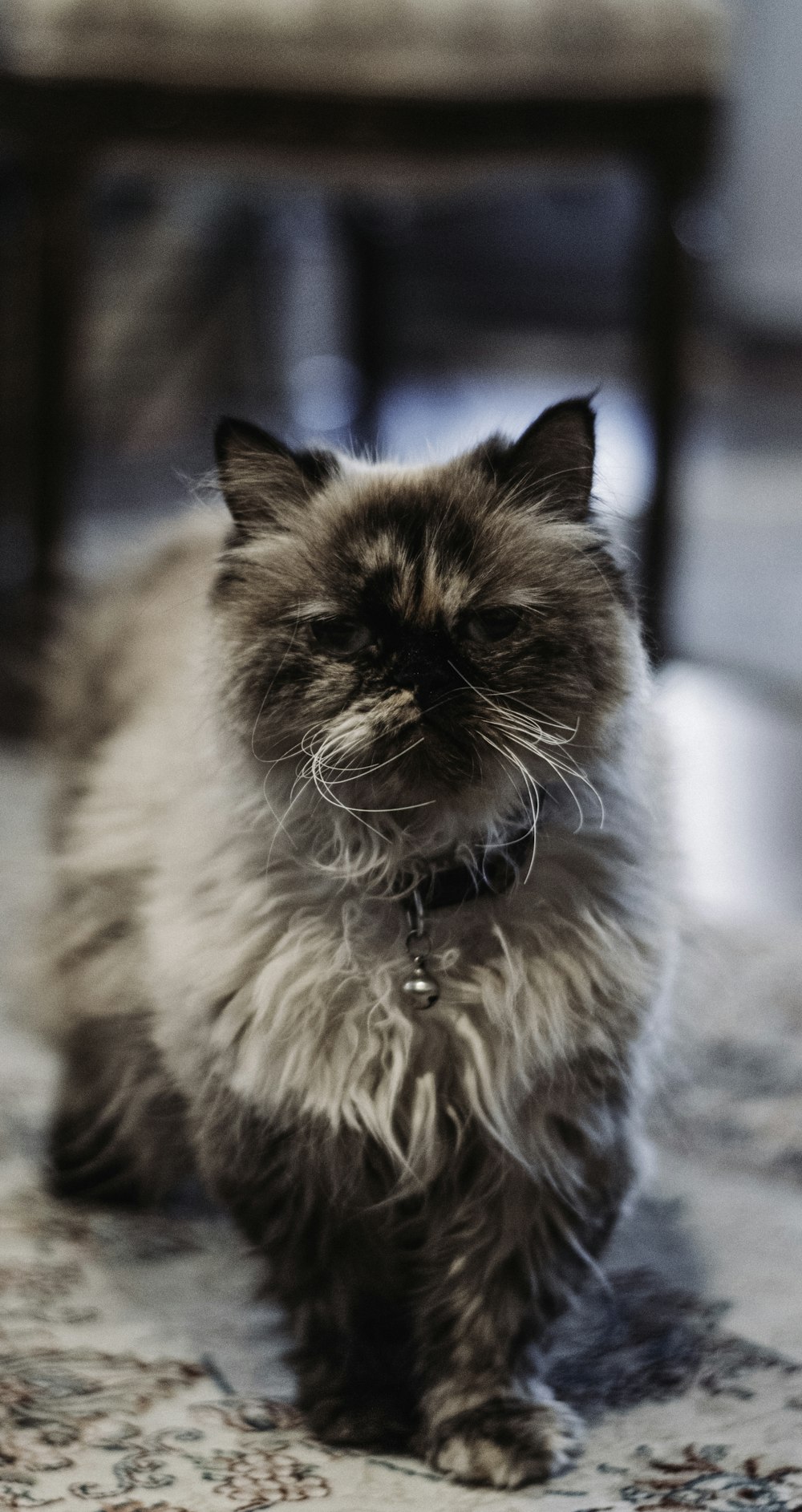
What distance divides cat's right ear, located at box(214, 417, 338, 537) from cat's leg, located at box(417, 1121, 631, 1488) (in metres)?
0.40

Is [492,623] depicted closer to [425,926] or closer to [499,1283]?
[425,926]

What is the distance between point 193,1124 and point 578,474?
465 millimetres

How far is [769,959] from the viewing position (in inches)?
64.0

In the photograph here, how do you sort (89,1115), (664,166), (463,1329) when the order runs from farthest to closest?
1. (664,166)
2. (89,1115)
3. (463,1329)

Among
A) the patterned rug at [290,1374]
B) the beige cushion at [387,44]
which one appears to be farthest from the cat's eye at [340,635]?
the beige cushion at [387,44]

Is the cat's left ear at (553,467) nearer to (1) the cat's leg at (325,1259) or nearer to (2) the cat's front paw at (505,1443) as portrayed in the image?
(1) the cat's leg at (325,1259)

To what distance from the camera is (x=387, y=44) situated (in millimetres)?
2189

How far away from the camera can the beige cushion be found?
213cm

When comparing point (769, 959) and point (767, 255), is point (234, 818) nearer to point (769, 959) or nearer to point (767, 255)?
point (769, 959)

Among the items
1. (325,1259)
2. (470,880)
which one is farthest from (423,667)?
(325,1259)

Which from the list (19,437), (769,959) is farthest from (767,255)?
(769,959)

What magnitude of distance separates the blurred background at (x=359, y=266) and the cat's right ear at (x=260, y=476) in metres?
0.05

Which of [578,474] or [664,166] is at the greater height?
[664,166]

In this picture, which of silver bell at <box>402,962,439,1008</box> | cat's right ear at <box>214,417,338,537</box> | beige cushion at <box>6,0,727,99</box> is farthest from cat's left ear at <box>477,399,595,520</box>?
beige cushion at <box>6,0,727,99</box>
